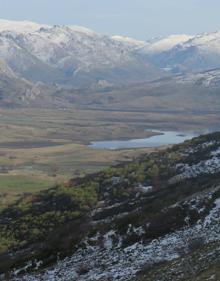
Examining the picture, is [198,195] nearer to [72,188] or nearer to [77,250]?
[77,250]

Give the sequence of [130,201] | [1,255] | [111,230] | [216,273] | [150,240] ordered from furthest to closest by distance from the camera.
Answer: [130,201]
[1,255]
[111,230]
[150,240]
[216,273]

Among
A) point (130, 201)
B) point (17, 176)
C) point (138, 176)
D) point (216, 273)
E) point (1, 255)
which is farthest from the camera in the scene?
point (17, 176)

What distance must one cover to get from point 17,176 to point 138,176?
11610 centimetres

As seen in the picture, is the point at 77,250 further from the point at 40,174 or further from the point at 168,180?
the point at 40,174

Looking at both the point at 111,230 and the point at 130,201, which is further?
the point at 130,201

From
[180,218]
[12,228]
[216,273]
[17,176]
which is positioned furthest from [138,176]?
[17,176]

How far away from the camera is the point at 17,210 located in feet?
205

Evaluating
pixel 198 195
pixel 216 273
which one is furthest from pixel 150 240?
pixel 216 273

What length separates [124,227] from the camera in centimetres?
4275

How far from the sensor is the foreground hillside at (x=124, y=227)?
34678 millimetres

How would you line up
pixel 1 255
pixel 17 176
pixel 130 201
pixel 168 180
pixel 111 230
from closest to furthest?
pixel 111 230 < pixel 1 255 < pixel 130 201 < pixel 168 180 < pixel 17 176

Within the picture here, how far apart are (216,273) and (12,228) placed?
29.8 m

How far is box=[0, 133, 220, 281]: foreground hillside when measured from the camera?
34678 millimetres

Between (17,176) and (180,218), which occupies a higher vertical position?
(180,218)
